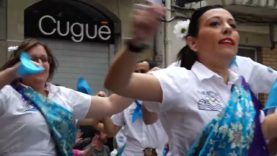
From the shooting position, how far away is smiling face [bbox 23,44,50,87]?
4.10 m

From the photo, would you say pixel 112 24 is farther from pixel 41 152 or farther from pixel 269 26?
pixel 41 152

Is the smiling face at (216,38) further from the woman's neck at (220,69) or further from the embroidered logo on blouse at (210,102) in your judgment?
the embroidered logo on blouse at (210,102)

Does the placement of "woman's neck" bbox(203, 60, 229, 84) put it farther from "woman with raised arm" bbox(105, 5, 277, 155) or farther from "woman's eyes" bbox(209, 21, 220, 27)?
"woman's eyes" bbox(209, 21, 220, 27)

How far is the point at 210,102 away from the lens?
2988mm

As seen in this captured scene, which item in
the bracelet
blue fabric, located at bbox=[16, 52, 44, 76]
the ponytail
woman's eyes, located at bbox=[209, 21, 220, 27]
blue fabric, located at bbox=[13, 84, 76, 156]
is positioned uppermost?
woman's eyes, located at bbox=[209, 21, 220, 27]

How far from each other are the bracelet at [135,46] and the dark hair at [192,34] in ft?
2.62

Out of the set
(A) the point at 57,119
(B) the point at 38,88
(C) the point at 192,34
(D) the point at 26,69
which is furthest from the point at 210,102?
(B) the point at 38,88

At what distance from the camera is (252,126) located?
3027 millimetres

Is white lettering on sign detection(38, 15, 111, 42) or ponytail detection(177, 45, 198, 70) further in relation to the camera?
white lettering on sign detection(38, 15, 111, 42)

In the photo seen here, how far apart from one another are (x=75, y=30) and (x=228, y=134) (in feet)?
25.7

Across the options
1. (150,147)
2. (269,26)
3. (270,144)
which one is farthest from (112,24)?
(270,144)

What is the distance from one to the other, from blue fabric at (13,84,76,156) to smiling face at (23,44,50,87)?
8cm

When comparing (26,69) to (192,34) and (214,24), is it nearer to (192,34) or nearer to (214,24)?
(192,34)

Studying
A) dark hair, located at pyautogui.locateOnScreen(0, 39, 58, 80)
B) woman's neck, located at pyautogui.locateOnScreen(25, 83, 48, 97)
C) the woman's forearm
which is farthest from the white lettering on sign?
the woman's forearm
